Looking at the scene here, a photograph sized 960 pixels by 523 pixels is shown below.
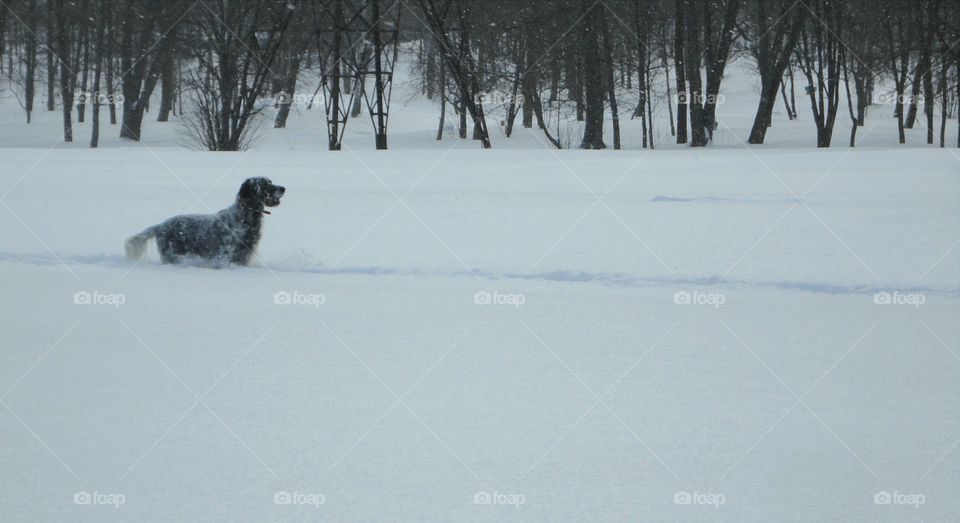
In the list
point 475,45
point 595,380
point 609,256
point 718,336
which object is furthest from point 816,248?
point 475,45

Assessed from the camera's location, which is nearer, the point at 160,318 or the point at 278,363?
the point at 278,363

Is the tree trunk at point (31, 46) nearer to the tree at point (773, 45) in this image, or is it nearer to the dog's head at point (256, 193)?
the tree at point (773, 45)

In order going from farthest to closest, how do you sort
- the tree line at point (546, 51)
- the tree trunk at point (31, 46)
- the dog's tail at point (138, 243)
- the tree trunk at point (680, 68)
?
the tree trunk at point (31, 46), the tree trunk at point (680, 68), the tree line at point (546, 51), the dog's tail at point (138, 243)

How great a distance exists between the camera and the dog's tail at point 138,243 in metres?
8.71

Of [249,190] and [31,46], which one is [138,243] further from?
[31,46]

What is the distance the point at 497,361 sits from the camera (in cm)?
488

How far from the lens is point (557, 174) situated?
13.7m

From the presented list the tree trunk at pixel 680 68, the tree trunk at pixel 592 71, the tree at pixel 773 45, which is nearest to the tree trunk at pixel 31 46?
the tree trunk at pixel 592 71

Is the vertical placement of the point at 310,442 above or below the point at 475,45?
below

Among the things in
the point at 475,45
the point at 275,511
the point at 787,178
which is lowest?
the point at 275,511

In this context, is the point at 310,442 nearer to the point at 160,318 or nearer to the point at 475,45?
the point at 160,318

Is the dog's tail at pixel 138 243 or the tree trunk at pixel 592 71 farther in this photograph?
the tree trunk at pixel 592 71

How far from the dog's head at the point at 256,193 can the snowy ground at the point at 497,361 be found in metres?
0.58

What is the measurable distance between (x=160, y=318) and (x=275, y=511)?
10.6 ft
